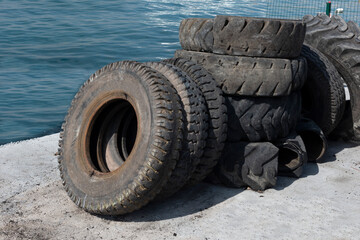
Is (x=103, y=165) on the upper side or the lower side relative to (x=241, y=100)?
lower

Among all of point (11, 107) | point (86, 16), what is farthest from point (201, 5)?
point (11, 107)

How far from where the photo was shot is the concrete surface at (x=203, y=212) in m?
3.54

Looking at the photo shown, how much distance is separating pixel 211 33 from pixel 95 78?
3.73ft

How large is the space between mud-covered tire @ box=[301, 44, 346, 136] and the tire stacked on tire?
2.56 ft

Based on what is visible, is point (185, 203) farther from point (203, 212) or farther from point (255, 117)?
point (255, 117)

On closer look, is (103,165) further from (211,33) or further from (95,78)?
(211,33)

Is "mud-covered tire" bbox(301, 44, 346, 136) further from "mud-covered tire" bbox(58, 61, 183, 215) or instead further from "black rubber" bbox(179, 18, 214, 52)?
"mud-covered tire" bbox(58, 61, 183, 215)

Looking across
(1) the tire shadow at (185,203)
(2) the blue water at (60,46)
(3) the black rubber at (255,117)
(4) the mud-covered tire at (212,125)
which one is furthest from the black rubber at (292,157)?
(2) the blue water at (60,46)

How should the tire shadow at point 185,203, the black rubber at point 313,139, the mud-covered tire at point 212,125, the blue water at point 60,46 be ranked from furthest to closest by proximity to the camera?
the blue water at point 60,46
the black rubber at point 313,139
the mud-covered tire at point 212,125
the tire shadow at point 185,203

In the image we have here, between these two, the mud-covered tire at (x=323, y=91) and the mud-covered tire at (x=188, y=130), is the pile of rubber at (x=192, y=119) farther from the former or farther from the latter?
the mud-covered tire at (x=323, y=91)

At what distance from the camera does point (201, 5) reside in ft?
88.9

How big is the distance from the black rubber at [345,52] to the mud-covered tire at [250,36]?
4.26 ft

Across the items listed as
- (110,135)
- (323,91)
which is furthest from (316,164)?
(110,135)

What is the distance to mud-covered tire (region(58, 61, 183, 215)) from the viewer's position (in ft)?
11.7
